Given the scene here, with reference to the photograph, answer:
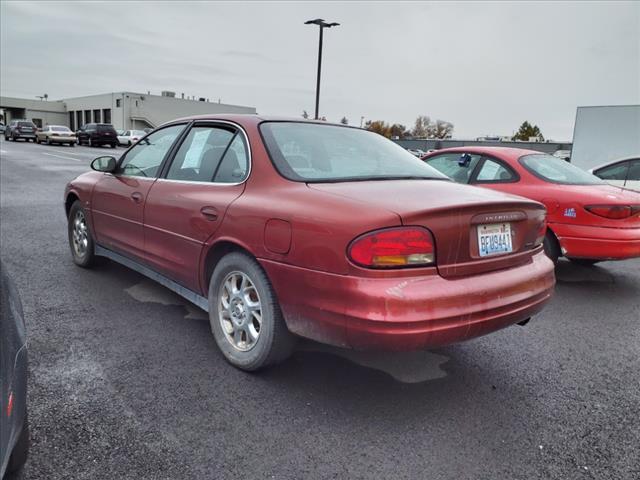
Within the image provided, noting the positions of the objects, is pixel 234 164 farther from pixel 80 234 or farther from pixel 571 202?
pixel 571 202

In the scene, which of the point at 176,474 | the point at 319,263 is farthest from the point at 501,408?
the point at 176,474

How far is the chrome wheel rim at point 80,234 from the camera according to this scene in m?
4.93

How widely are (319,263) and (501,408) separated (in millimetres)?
1326

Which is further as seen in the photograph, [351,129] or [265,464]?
[351,129]

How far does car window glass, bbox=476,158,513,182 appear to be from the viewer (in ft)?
18.5

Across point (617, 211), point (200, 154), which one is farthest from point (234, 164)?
point (617, 211)

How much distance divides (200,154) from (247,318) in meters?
1.31

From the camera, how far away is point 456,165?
6168mm

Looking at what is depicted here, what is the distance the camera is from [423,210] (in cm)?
243

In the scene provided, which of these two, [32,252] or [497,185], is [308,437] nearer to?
[497,185]

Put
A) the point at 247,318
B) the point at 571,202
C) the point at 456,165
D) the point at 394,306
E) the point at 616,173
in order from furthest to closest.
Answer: the point at 616,173 < the point at 456,165 < the point at 571,202 < the point at 247,318 < the point at 394,306

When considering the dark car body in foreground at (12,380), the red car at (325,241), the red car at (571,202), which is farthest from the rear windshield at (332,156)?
the red car at (571,202)

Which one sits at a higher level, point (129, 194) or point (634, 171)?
point (634, 171)

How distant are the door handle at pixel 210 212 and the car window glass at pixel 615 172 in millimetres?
7584
